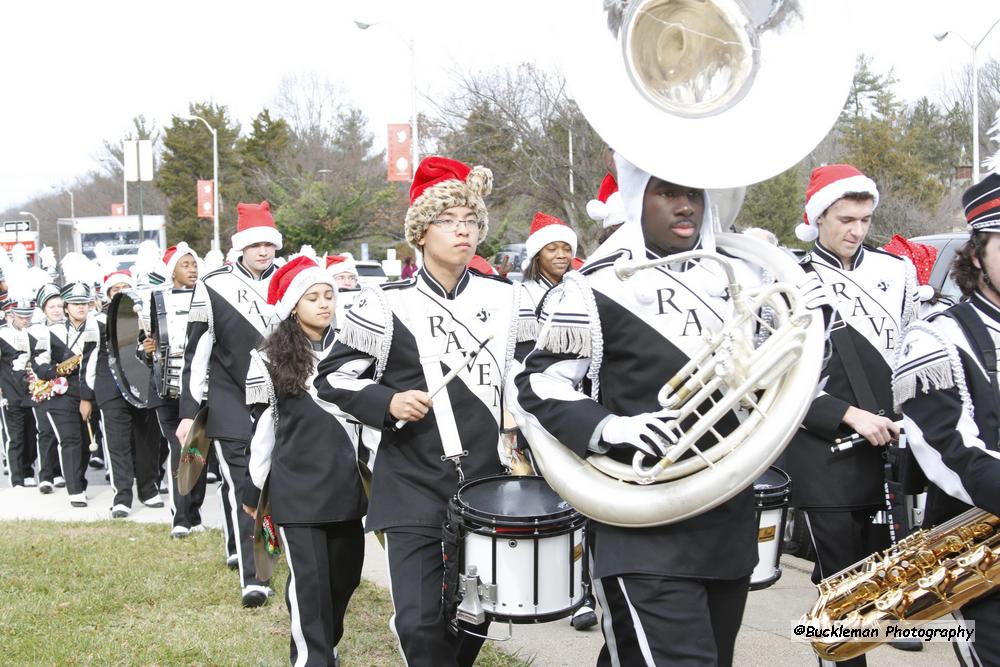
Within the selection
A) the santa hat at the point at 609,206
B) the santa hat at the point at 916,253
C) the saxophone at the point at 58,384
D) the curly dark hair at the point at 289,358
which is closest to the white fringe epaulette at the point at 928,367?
the santa hat at the point at 609,206

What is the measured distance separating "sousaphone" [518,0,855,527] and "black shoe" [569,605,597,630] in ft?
8.66

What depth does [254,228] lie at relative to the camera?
6953mm

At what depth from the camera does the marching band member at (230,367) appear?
236 inches

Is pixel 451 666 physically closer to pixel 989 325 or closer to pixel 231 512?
pixel 989 325

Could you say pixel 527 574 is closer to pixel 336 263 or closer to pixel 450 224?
pixel 450 224

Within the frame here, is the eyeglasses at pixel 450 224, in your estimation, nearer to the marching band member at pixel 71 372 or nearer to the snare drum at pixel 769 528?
the snare drum at pixel 769 528

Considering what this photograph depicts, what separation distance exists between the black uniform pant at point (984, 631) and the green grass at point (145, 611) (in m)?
2.31

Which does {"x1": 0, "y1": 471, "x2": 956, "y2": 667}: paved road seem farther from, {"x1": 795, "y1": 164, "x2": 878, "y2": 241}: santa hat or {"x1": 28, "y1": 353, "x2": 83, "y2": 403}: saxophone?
{"x1": 28, "y1": 353, "x2": 83, "y2": 403}: saxophone

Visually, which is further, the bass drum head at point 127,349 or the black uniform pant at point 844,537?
the bass drum head at point 127,349

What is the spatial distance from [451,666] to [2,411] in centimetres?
924

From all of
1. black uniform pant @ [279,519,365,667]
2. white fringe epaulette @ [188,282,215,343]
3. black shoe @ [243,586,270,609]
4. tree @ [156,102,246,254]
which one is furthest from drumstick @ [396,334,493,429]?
tree @ [156,102,246,254]

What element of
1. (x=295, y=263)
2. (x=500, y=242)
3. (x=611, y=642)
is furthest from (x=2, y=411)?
(x=500, y=242)

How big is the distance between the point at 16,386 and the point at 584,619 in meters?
8.00

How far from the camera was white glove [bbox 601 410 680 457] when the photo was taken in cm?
266
